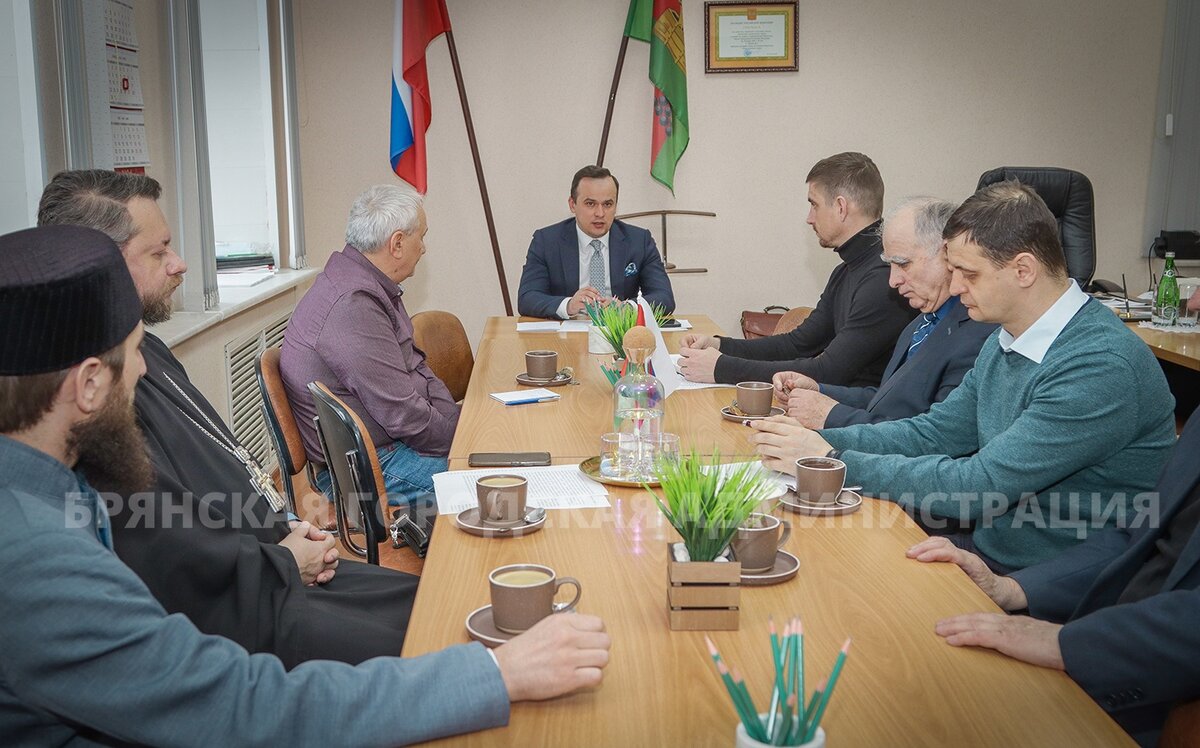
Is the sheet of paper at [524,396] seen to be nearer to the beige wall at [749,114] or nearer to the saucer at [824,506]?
the saucer at [824,506]

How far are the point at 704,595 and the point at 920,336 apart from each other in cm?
149

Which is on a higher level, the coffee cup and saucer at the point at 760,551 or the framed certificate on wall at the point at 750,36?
the framed certificate on wall at the point at 750,36

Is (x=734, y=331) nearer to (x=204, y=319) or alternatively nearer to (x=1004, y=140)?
(x=1004, y=140)

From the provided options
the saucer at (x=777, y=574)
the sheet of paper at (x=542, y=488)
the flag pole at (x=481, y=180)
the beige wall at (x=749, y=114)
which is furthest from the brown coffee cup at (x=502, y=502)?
the beige wall at (x=749, y=114)

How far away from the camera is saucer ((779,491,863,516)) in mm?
1768

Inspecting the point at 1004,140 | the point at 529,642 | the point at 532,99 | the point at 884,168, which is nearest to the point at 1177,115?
the point at 1004,140

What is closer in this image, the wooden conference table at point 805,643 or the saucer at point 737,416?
the wooden conference table at point 805,643

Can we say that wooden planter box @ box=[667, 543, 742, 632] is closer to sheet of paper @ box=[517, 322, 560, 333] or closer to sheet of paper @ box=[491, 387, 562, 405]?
sheet of paper @ box=[491, 387, 562, 405]

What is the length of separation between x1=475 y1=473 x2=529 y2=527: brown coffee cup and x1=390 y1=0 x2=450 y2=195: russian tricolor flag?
13.6 feet

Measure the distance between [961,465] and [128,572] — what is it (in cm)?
142

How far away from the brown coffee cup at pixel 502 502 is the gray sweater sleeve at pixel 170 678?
51 cm

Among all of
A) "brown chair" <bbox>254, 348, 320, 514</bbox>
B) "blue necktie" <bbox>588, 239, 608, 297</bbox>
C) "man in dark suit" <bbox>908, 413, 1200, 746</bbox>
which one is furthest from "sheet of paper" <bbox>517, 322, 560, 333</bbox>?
"man in dark suit" <bbox>908, 413, 1200, 746</bbox>

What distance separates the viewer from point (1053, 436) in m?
1.78

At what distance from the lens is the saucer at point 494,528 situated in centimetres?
167
